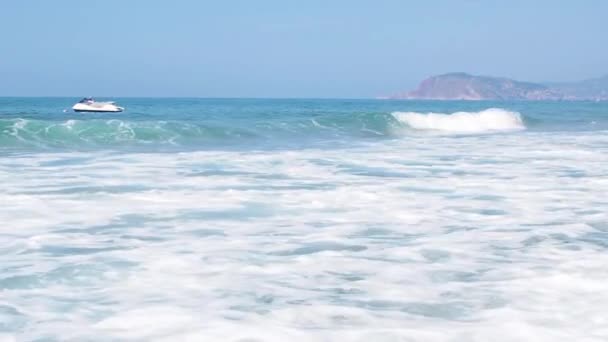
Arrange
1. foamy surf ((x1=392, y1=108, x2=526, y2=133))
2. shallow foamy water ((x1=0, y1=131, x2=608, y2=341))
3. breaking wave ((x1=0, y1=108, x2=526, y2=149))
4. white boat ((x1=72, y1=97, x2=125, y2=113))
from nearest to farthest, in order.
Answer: shallow foamy water ((x1=0, y1=131, x2=608, y2=341)) < breaking wave ((x1=0, y1=108, x2=526, y2=149)) < foamy surf ((x1=392, y1=108, x2=526, y2=133)) < white boat ((x1=72, y1=97, x2=125, y2=113))

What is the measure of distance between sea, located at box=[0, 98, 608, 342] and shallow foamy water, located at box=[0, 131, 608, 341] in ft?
0.05

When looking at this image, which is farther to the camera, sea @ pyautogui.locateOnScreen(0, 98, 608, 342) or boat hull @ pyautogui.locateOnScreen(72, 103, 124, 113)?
boat hull @ pyautogui.locateOnScreen(72, 103, 124, 113)

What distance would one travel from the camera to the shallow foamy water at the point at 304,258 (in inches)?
142

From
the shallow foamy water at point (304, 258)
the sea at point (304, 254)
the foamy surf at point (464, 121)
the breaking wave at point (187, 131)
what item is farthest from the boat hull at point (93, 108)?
the shallow foamy water at point (304, 258)

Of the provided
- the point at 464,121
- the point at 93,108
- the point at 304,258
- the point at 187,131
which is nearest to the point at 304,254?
the point at 304,258

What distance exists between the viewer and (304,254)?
5.10 metres

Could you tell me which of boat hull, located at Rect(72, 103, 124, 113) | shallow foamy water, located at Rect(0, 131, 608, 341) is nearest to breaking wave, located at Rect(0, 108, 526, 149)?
shallow foamy water, located at Rect(0, 131, 608, 341)

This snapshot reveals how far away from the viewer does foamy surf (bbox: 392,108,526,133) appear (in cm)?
3039

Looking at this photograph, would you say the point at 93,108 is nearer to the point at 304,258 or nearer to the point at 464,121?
the point at 464,121

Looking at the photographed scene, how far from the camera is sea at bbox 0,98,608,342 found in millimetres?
3617

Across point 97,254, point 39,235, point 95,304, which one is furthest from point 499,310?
point 39,235

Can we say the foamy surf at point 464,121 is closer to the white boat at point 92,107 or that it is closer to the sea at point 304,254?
the white boat at point 92,107

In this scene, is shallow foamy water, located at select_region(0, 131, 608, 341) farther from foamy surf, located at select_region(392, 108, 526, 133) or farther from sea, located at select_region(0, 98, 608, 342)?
foamy surf, located at select_region(392, 108, 526, 133)

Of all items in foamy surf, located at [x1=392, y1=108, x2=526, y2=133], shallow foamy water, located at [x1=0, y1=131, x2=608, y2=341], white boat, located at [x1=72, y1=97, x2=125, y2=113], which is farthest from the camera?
white boat, located at [x1=72, y1=97, x2=125, y2=113]
